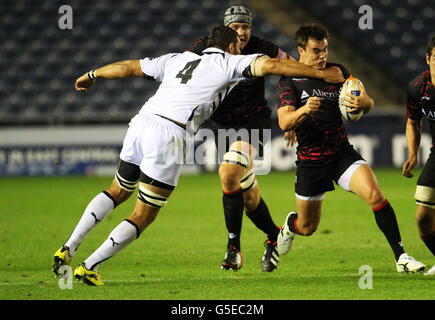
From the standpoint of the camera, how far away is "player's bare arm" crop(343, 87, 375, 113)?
562cm

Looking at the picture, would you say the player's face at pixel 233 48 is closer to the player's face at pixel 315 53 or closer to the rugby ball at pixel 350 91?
the player's face at pixel 315 53

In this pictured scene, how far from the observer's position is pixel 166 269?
6.37 meters

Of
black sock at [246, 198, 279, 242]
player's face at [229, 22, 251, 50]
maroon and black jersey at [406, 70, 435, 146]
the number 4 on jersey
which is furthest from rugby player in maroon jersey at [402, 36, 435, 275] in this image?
the number 4 on jersey

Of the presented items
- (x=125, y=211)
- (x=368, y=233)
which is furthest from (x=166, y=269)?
(x=125, y=211)

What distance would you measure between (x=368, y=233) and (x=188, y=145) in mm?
3852

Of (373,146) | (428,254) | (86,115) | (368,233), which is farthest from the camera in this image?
(86,115)

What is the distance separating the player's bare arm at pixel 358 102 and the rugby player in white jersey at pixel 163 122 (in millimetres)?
215

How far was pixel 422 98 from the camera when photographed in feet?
19.6

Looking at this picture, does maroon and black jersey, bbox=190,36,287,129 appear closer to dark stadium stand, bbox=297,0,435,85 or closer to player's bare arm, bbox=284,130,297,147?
player's bare arm, bbox=284,130,297,147

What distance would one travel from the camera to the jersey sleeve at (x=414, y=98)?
6004 millimetres

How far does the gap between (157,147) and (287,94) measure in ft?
4.09

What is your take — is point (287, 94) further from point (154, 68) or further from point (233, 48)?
point (154, 68)

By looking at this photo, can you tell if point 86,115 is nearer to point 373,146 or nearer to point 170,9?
point 170,9

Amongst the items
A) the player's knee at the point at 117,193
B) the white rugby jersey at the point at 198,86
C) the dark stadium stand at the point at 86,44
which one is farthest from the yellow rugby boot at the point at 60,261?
the dark stadium stand at the point at 86,44
